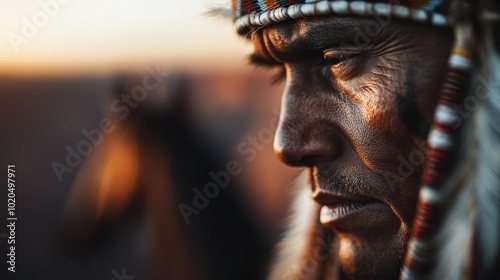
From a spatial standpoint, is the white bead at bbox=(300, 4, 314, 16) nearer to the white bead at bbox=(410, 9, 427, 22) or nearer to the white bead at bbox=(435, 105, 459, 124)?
the white bead at bbox=(410, 9, 427, 22)

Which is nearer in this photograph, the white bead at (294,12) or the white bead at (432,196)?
the white bead at (432,196)

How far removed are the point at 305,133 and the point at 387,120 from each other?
0.17m

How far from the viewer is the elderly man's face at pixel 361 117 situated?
1.02 metres

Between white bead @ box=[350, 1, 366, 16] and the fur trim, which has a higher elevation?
white bead @ box=[350, 1, 366, 16]

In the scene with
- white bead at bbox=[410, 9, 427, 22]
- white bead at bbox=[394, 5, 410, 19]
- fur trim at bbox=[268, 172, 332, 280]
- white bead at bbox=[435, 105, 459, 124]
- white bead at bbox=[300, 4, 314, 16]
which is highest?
white bead at bbox=[300, 4, 314, 16]

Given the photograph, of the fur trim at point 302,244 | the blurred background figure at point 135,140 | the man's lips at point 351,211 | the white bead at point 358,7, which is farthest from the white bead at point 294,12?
the blurred background figure at point 135,140

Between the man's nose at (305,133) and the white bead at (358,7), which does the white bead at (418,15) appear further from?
the man's nose at (305,133)

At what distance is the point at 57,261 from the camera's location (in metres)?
1.93

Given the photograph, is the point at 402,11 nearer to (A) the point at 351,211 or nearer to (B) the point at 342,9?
(B) the point at 342,9

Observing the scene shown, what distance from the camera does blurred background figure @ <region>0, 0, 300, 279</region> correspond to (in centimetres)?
190

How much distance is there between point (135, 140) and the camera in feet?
6.68

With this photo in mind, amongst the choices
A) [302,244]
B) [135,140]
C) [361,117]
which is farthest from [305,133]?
[135,140]

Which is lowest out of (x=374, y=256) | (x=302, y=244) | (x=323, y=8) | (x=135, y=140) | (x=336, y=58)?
(x=302, y=244)

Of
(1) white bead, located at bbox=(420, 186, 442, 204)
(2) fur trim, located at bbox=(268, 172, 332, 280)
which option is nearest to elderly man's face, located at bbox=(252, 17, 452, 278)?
(1) white bead, located at bbox=(420, 186, 442, 204)
